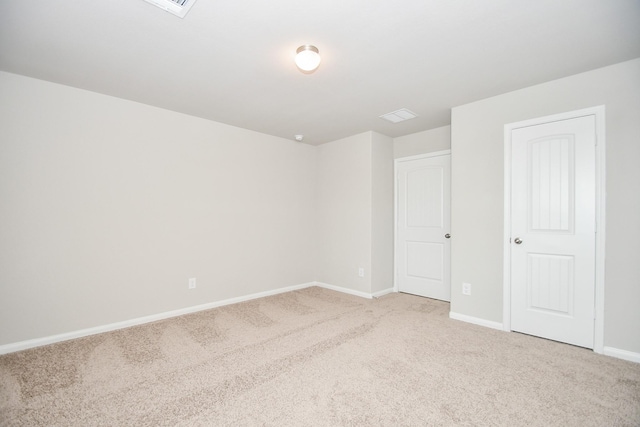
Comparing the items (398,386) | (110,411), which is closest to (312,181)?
(398,386)

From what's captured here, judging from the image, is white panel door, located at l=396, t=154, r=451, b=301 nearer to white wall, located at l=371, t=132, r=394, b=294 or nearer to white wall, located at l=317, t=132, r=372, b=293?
white wall, located at l=371, t=132, r=394, b=294

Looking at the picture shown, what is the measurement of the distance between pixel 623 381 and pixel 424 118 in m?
3.03

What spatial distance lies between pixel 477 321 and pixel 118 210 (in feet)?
13.2

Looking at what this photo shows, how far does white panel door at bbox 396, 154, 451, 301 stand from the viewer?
4016mm

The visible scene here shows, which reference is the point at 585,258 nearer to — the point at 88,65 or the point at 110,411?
A: the point at 110,411

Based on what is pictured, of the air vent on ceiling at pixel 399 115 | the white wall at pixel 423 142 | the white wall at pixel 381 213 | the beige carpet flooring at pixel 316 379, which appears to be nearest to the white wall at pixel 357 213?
the white wall at pixel 381 213

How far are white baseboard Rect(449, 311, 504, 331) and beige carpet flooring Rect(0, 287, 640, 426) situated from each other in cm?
10

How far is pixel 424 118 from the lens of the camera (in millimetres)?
3666

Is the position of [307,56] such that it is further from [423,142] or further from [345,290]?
[345,290]

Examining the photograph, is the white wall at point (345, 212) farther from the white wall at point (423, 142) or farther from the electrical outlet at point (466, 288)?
the electrical outlet at point (466, 288)

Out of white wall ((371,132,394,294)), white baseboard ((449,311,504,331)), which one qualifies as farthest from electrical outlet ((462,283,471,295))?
white wall ((371,132,394,294))

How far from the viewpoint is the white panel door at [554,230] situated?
2504mm

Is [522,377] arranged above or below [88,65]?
below

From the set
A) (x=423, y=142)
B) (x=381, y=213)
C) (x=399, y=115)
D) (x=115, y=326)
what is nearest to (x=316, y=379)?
(x=115, y=326)
